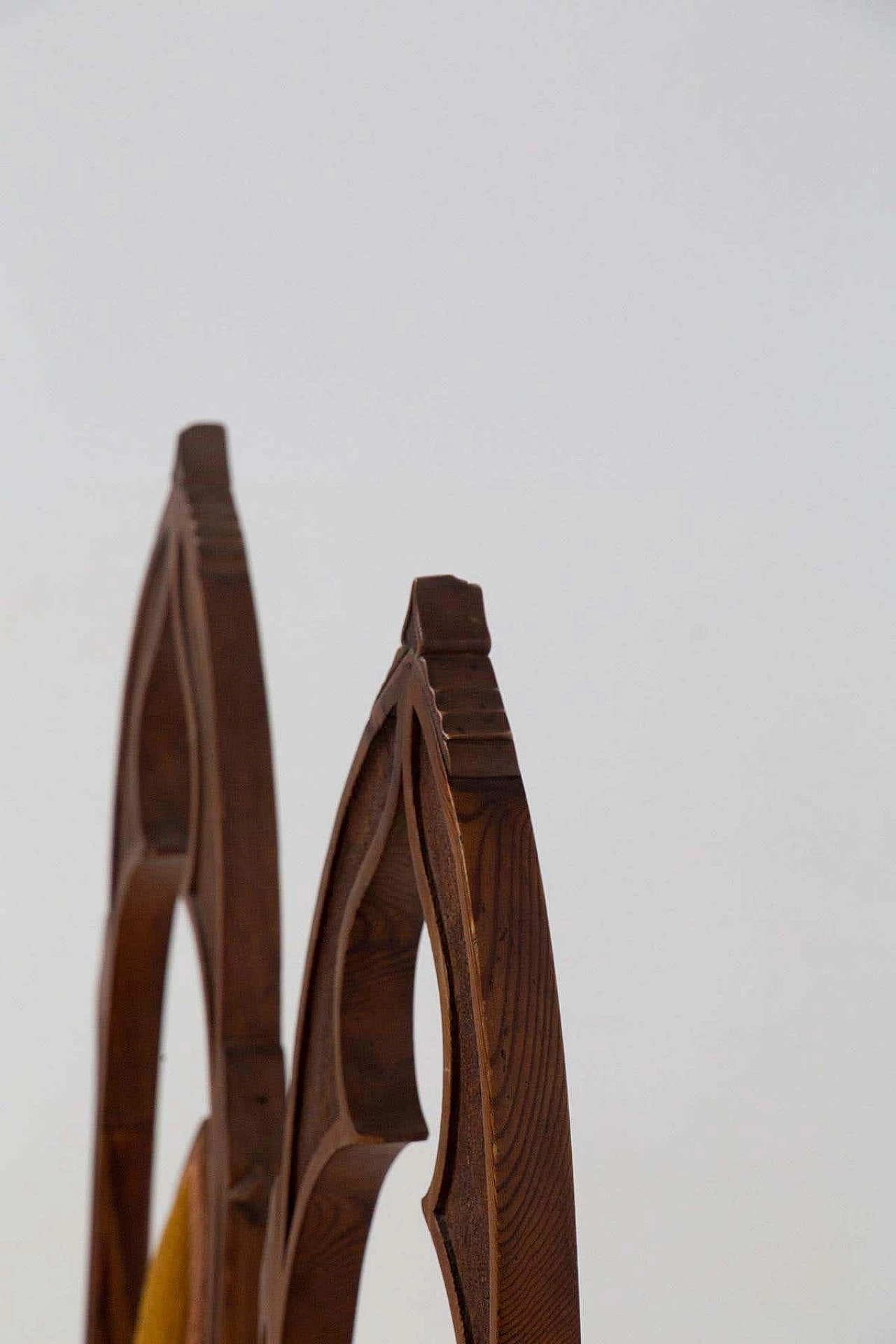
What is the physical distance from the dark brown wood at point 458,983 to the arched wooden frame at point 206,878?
12 centimetres

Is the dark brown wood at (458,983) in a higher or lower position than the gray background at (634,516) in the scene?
lower

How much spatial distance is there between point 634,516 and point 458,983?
669mm

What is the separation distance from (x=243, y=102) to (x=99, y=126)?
0.25 meters

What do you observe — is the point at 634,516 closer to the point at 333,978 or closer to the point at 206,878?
the point at 206,878

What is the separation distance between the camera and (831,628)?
3.12 feet

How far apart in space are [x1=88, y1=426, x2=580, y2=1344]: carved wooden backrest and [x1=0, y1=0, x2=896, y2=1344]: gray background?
0.28m

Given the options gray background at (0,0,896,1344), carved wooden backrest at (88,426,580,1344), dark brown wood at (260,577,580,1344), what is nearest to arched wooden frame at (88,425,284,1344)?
carved wooden backrest at (88,426,580,1344)

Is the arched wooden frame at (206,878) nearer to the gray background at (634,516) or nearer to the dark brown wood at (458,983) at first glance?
the dark brown wood at (458,983)

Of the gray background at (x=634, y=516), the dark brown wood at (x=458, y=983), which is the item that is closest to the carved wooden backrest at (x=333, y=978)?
the dark brown wood at (x=458, y=983)

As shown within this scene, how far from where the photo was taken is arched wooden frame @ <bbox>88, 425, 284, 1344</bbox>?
24.2 inches

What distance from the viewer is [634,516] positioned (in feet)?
3.31

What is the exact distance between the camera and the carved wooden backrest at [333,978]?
1.14 ft

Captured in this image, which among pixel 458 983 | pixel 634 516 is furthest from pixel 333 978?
pixel 634 516

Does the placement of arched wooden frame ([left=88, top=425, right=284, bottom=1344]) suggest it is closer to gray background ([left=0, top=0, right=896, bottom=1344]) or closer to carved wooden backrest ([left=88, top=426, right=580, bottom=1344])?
carved wooden backrest ([left=88, top=426, right=580, bottom=1344])
